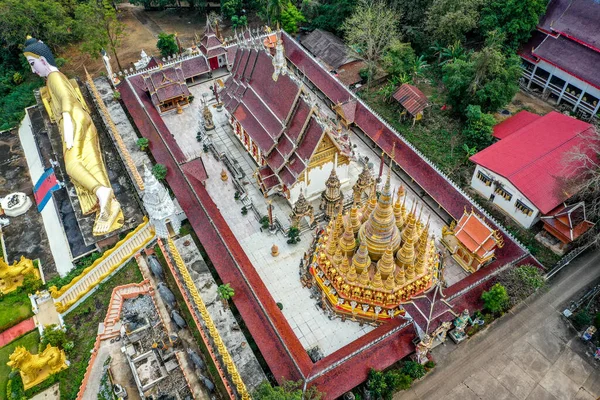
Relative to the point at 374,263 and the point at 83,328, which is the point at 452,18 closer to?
the point at 374,263

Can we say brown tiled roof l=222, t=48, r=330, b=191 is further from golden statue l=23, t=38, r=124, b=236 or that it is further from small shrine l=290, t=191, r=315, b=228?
golden statue l=23, t=38, r=124, b=236

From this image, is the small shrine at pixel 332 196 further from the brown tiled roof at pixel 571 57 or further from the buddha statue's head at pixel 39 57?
the buddha statue's head at pixel 39 57

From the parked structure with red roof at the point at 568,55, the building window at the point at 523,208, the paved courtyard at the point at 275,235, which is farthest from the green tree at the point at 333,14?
the building window at the point at 523,208

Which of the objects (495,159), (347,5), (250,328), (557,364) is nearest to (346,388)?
(250,328)

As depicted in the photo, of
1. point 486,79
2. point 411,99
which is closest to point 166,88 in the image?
point 411,99

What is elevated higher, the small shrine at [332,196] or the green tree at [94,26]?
the green tree at [94,26]

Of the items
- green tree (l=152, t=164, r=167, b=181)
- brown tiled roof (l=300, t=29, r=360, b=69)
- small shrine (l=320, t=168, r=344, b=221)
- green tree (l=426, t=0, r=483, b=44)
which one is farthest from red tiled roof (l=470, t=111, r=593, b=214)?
green tree (l=152, t=164, r=167, b=181)
